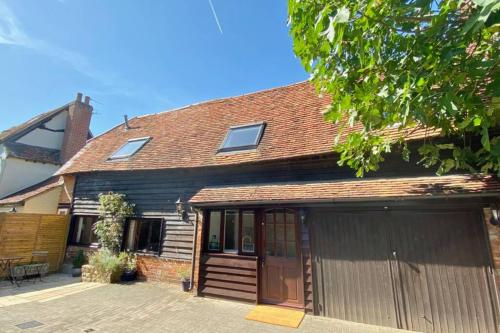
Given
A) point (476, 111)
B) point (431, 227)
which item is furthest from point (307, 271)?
point (476, 111)

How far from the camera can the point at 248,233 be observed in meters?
7.66

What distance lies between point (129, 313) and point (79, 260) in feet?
19.6

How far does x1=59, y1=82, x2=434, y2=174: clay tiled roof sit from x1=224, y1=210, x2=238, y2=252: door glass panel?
1.70 metres

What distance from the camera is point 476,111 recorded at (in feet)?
11.7

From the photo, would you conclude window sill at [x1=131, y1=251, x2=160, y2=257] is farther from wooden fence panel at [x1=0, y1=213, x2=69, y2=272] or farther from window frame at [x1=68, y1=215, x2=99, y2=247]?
wooden fence panel at [x1=0, y1=213, x2=69, y2=272]

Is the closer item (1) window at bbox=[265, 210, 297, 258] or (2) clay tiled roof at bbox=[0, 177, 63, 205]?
(1) window at bbox=[265, 210, 297, 258]

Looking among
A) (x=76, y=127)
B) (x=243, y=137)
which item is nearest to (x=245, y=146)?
(x=243, y=137)

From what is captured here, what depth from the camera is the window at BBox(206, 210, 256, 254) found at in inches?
299

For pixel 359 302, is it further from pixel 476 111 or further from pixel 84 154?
pixel 84 154

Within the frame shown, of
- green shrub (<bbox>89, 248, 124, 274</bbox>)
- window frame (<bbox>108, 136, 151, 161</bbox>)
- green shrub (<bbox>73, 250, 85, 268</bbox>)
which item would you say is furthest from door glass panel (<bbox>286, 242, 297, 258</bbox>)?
green shrub (<bbox>73, 250, 85, 268</bbox>)

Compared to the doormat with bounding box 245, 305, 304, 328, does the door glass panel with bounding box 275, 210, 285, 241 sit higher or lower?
higher

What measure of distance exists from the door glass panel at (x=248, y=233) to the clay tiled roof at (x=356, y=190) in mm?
825

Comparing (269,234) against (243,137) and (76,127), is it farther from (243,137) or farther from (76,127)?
(76,127)

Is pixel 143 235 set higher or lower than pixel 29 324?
higher
